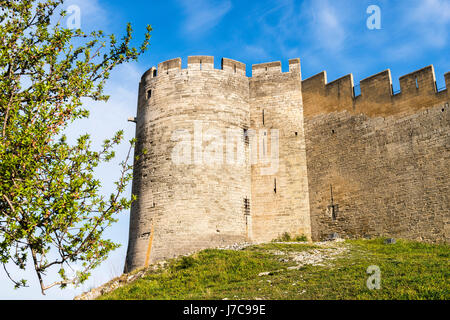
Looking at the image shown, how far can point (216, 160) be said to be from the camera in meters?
15.5

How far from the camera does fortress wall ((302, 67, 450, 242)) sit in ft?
42.2

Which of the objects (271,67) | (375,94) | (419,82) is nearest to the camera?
(419,82)

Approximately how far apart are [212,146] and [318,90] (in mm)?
4140

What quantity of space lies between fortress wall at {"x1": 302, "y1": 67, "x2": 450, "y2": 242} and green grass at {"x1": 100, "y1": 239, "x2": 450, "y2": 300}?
0.83 metres

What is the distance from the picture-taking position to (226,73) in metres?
16.9

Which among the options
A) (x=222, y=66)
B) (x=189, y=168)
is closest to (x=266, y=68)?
(x=222, y=66)

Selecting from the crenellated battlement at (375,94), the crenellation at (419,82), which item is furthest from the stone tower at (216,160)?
the crenellation at (419,82)

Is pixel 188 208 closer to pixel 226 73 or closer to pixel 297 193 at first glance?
pixel 297 193

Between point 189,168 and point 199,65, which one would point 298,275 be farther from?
point 199,65

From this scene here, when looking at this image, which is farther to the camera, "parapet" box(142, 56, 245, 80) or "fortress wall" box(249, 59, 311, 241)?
"parapet" box(142, 56, 245, 80)

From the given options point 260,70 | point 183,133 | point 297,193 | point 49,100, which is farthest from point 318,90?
point 49,100

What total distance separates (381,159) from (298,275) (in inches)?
247

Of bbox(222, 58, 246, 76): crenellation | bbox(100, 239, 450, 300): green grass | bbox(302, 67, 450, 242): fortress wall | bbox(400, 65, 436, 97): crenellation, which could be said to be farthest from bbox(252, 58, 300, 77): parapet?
bbox(100, 239, 450, 300): green grass

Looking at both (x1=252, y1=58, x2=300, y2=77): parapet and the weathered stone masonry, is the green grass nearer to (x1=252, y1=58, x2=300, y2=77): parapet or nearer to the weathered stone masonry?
the weathered stone masonry
